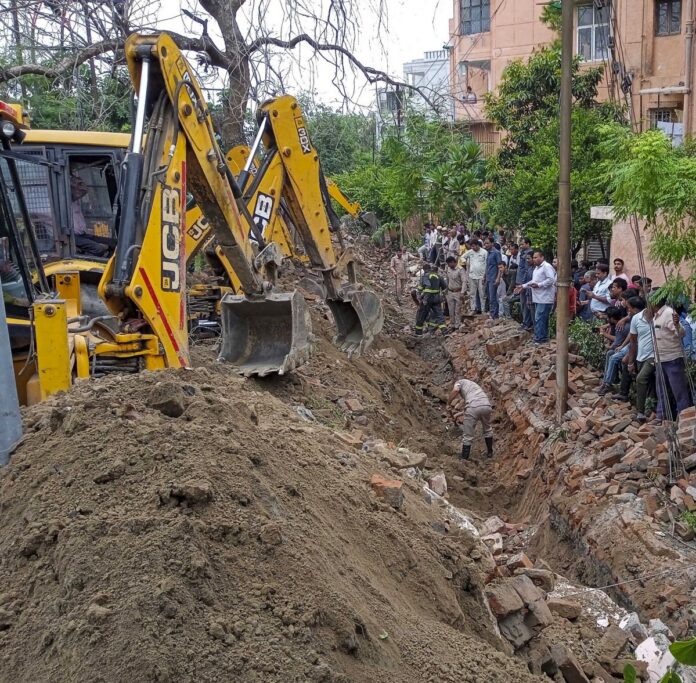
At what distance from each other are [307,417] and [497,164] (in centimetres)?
1349

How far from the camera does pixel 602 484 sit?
896 centimetres

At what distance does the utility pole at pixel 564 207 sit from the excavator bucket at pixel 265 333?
3.49 metres

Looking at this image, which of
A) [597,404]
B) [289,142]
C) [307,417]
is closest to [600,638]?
[307,417]

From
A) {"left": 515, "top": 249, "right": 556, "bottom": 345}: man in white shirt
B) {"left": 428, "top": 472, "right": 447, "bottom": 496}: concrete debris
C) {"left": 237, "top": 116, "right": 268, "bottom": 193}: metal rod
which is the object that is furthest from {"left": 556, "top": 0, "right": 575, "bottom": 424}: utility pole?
{"left": 237, "top": 116, "right": 268, "bottom": 193}: metal rod

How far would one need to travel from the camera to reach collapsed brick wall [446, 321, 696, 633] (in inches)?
288

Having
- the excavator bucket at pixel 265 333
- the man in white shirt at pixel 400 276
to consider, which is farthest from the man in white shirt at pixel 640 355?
the man in white shirt at pixel 400 276

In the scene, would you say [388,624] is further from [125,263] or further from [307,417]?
[307,417]

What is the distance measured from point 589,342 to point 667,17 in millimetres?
12812

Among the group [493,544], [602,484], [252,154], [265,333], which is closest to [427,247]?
[252,154]

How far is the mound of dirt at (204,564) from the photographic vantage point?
10.9ft

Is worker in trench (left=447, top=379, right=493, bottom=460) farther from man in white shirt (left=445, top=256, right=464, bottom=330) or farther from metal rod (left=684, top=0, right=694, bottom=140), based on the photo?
metal rod (left=684, top=0, right=694, bottom=140)

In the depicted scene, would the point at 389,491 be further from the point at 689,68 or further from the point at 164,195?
the point at 689,68

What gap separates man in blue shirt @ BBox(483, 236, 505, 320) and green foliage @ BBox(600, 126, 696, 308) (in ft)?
27.6

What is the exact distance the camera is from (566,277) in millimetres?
10883
